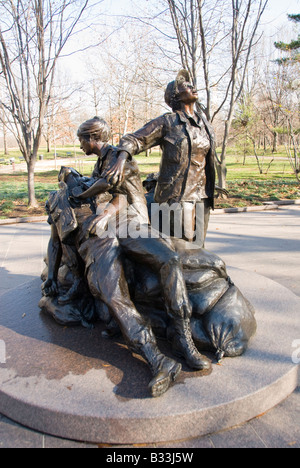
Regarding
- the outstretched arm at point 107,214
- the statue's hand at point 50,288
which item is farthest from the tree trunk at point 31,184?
the outstretched arm at point 107,214

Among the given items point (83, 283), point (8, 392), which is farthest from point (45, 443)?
point (83, 283)

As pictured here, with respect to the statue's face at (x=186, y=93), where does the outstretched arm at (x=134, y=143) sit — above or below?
below

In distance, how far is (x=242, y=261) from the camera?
5719mm

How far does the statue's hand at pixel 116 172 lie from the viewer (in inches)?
117

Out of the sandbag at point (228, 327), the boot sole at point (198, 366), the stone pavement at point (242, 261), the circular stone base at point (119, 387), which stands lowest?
the stone pavement at point (242, 261)

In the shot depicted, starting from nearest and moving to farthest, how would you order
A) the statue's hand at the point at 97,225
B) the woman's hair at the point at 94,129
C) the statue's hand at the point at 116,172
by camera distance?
1. the statue's hand at the point at 97,225
2. the statue's hand at the point at 116,172
3. the woman's hair at the point at 94,129

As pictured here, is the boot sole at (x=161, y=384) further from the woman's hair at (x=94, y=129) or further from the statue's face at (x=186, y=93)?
the statue's face at (x=186, y=93)

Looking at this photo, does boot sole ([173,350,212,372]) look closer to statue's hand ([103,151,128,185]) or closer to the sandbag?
the sandbag

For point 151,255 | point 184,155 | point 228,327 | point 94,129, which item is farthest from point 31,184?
point 228,327

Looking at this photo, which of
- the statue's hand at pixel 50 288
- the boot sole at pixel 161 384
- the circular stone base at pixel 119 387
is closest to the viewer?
the circular stone base at pixel 119 387

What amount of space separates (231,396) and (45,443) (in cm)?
109

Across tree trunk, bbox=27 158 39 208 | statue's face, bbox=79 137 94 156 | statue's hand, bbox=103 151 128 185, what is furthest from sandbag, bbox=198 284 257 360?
tree trunk, bbox=27 158 39 208

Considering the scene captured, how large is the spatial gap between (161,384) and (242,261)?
3801 mm

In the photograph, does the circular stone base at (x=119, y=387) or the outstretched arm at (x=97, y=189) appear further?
the outstretched arm at (x=97, y=189)
